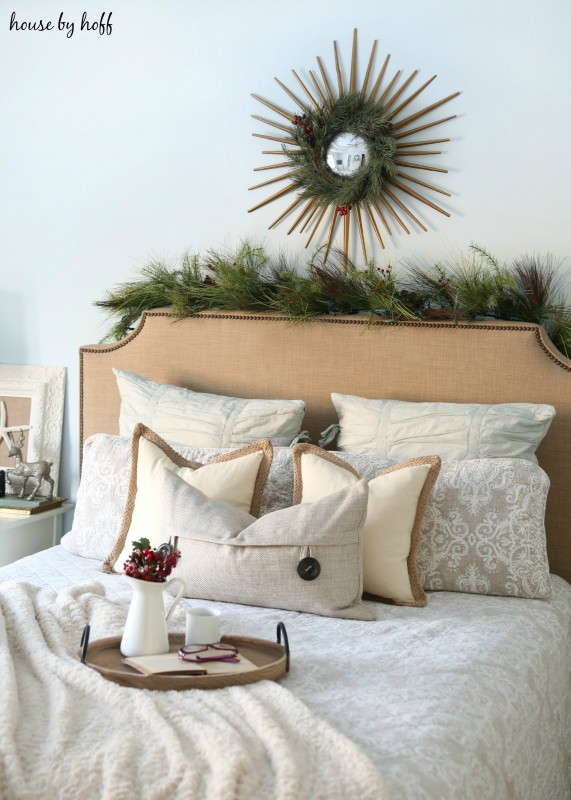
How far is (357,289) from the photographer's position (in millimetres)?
2932

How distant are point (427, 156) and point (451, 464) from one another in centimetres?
108

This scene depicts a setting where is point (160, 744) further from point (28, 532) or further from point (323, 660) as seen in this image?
point (28, 532)

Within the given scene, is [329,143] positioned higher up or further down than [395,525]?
higher up

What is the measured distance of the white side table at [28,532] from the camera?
10.4 ft

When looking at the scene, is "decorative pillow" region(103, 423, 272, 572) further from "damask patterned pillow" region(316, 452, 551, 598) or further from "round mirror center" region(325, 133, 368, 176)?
"round mirror center" region(325, 133, 368, 176)

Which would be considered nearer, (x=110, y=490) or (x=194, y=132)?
(x=110, y=490)

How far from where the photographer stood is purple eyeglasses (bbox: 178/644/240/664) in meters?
1.71

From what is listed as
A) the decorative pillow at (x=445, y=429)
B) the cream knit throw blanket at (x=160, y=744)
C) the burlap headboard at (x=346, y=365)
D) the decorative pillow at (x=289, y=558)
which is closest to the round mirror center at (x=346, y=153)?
the burlap headboard at (x=346, y=365)

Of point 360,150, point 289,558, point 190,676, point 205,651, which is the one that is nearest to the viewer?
point 190,676

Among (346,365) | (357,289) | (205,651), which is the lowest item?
(205,651)

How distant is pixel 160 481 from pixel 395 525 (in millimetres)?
615

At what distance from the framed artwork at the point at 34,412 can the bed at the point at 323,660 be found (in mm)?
240

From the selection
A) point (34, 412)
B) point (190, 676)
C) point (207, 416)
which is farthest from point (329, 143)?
point (190, 676)

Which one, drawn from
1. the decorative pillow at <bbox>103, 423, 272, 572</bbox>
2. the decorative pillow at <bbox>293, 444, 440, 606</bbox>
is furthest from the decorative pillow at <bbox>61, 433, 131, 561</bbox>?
the decorative pillow at <bbox>293, 444, 440, 606</bbox>
